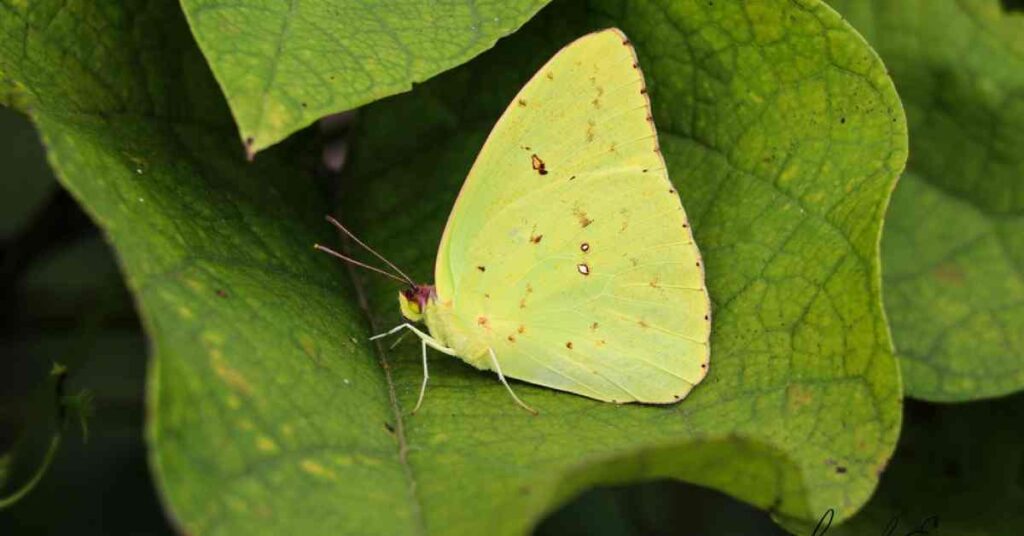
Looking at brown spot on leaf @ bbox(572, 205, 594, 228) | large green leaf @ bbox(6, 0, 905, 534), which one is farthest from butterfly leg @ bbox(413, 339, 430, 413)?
brown spot on leaf @ bbox(572, 205, 594, 228)

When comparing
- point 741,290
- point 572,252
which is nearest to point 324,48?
point 572,252

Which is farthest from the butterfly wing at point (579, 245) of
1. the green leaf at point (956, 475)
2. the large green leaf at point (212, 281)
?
the green leaf at point (956, 475)

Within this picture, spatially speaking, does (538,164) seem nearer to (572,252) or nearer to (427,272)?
(572,252)

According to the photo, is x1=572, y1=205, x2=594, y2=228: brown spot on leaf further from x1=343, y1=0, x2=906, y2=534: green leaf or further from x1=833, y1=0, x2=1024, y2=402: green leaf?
x1=833, y1=0, x2=1024, y2=402: green leaf

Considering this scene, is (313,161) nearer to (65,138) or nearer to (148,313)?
(65,138)

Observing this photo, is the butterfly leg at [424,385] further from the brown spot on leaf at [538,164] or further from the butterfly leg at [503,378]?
the brown spot on leaf at [538,164]

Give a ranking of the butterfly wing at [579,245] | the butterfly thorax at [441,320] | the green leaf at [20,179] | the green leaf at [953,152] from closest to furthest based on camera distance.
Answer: the butterfly wing at [579,245] < the butterfly thorax at [441,320] < the green leaf at [953,152] < the green leaf at [20,179]

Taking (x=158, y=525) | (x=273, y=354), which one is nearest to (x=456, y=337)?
(x=273, y=354)
